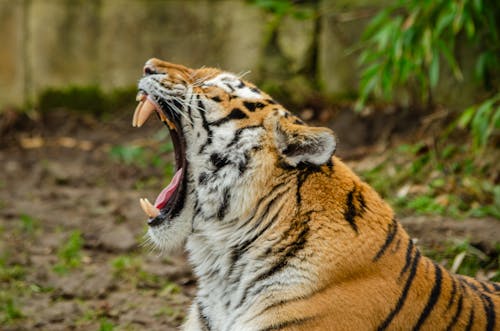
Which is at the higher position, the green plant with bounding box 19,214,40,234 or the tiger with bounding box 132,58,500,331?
the tiger with bounding box 132,58,500,331

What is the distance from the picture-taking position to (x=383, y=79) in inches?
217

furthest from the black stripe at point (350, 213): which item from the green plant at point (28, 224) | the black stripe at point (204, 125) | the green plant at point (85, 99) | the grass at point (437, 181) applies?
the green plant at point (85, 99)

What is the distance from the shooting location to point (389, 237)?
267cm

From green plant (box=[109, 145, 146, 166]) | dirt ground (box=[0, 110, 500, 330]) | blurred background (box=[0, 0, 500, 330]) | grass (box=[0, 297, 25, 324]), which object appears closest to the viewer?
grass (box=[0, 297, 25, 324])

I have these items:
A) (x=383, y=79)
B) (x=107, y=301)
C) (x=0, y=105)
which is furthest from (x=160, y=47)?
(x=107, y=301)

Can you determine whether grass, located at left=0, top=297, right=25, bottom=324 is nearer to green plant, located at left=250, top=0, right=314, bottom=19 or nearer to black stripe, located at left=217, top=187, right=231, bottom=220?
black stripe, located at left=217, top=187, right=231, bottom=220

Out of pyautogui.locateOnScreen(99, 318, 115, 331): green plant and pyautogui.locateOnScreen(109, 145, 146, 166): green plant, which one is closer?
pyautogui.locateOnScreen(99, 318, 115, 331): green plant

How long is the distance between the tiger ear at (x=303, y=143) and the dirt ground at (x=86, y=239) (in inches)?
58.4

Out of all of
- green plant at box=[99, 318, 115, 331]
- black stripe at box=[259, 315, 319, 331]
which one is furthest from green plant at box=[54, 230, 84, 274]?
black stripe at box=[259, 315, 319, 331]

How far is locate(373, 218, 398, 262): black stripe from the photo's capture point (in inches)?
102

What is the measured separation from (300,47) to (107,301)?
15.7ft

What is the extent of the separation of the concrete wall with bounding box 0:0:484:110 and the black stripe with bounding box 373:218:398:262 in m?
5.40

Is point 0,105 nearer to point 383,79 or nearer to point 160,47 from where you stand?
point 160,47

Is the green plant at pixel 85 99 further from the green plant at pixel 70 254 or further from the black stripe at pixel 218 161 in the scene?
the black stripe at pixel 218 161
